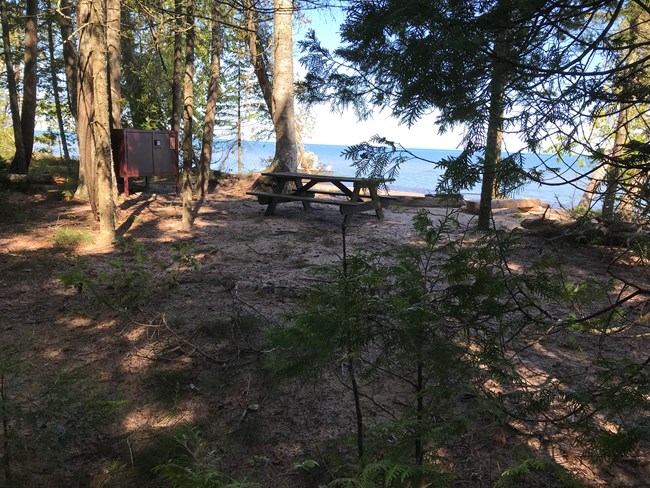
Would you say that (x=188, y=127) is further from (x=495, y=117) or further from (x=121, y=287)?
(x=495, y=117)

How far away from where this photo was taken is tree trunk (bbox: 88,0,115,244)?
6461mm

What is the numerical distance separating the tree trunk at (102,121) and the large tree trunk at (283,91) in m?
4.96

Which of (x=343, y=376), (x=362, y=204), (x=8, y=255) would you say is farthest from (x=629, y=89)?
(x=8, y=255)

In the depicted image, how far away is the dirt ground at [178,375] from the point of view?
93.8 inches

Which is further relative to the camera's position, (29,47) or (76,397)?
(29,47)

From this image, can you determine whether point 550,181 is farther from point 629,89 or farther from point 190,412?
point 190,412

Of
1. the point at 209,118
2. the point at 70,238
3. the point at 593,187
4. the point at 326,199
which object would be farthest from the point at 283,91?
the point at 593,187

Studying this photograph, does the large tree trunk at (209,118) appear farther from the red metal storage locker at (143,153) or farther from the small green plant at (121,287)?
the small green plant at (121,287)

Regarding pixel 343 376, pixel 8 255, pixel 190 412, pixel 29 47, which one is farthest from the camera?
pixel 29 47

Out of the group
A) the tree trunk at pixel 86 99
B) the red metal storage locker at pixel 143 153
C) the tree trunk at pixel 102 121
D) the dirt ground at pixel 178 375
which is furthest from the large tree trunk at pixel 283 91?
the dirt ground at pixel 178 375

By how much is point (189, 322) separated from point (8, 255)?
3.52m

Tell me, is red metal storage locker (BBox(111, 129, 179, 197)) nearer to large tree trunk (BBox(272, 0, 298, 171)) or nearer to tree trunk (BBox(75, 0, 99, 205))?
tree trunk (BBox(75, 0, 99, 205))

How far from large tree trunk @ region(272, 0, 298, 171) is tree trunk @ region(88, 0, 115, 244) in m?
4.96

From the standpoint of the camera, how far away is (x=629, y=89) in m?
1.99
